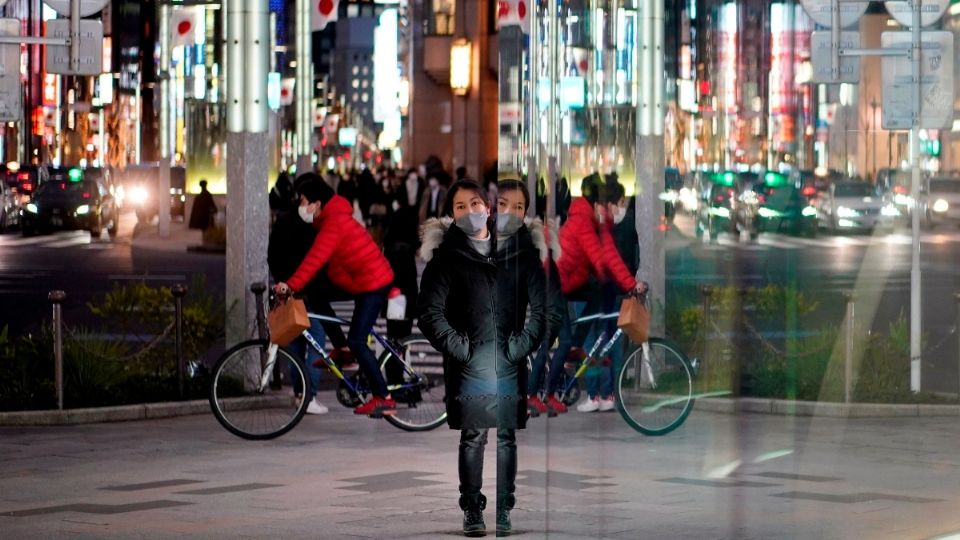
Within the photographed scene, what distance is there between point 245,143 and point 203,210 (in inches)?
963

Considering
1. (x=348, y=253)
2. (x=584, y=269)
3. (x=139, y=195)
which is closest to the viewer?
(x=584, y=269)

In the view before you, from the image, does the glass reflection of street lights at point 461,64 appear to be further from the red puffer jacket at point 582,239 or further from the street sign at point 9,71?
the red puffer jacket at point 582,239

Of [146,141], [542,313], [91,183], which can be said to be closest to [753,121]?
[542,313]

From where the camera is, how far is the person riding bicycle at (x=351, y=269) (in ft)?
43.1

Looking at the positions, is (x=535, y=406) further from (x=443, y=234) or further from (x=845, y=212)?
(x=845, y=212)

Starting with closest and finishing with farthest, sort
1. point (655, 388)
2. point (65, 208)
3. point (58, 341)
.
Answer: point (655, 388), point (58, 341), point (65, 208)

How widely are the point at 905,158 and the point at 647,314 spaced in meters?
1.27

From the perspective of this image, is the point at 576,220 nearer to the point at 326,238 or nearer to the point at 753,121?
the point at 753,121

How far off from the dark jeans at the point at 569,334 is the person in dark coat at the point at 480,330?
496 mm

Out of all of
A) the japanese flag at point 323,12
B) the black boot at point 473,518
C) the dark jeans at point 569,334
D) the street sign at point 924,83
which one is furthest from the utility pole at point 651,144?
the japanese flag at point 323,12

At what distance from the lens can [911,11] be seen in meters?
6.46

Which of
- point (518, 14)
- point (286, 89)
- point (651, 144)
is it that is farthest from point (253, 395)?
point (286, 89)

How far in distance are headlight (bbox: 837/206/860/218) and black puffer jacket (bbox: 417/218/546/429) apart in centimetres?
299

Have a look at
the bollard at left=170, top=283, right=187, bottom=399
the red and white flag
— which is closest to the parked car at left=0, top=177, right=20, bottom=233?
the red and white flag
